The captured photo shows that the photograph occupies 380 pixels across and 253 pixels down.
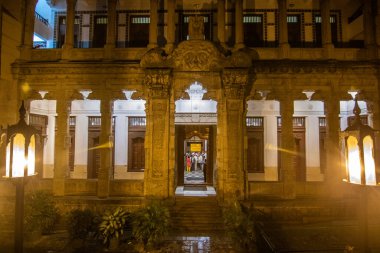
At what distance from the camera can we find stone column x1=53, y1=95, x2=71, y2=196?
45.4 feet

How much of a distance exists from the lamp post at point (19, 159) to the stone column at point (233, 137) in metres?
8.74

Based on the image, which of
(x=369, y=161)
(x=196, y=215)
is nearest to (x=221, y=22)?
(x=196, y=215)

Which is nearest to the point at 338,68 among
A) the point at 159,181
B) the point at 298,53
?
the point at 298,53

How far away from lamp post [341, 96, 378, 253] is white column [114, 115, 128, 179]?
1422cm

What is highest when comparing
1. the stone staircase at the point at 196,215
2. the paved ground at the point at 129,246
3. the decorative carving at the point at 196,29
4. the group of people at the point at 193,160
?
the decorative carving at the point at 196,29

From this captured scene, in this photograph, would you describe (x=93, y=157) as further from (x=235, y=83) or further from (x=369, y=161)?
(x=369, y=161)

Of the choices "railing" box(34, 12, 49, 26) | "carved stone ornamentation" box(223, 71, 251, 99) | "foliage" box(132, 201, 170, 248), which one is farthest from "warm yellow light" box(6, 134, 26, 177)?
"railing" box(34, 12, 49, 26)

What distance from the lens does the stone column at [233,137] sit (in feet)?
42.9

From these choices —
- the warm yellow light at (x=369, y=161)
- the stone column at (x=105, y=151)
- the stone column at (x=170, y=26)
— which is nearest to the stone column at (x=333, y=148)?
the stone column at (x=170, y=26)

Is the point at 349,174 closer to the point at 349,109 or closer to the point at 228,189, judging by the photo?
the point at 228,189

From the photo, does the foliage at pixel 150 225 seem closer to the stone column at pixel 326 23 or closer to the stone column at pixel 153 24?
the stone column at pixel 153 24

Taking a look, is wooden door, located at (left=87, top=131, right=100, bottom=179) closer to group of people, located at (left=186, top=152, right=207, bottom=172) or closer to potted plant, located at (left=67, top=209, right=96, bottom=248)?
potted plant, located at (left=67, top=209, right=96, bottom=248)

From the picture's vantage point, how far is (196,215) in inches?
490

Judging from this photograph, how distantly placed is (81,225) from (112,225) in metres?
1.06
